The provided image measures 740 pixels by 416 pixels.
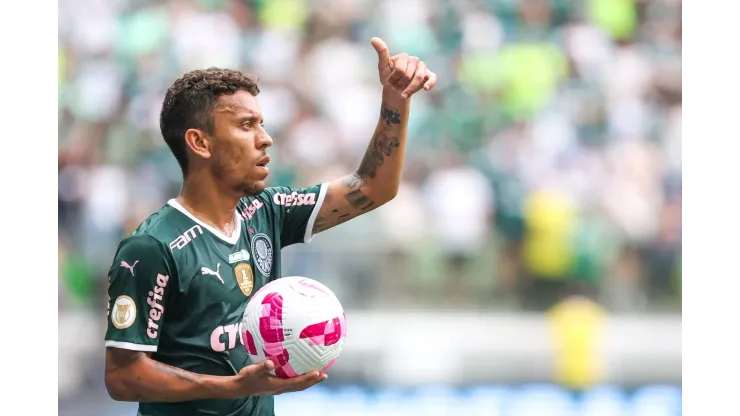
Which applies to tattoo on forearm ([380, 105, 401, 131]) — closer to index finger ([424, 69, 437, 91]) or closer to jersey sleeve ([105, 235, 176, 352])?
index finger ([424, 69, 437, 91])

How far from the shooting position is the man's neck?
2945mm

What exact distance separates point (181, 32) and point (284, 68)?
97 centimetres

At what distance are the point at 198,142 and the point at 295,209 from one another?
1.62ft

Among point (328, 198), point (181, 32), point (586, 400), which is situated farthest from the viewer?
point (181, 32)

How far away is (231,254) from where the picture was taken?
2.90 metres

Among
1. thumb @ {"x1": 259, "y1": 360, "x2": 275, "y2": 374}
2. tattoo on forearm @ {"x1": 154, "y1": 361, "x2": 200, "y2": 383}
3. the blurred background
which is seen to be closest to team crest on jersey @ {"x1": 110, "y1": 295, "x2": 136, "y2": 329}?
tattoo on forearm @ {"x1": 154, "y1": 361, "x2": 200, "y2": 383}

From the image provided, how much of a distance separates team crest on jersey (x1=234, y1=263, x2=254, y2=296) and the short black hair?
1.25 ft

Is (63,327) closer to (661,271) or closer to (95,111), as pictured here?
(95,111)

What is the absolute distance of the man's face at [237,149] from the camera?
2898mm

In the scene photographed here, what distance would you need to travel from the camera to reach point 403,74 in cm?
305

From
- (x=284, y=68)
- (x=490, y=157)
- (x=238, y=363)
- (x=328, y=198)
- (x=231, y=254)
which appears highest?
(x=284, y=68)

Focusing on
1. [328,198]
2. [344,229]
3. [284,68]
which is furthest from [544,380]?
[328,198]

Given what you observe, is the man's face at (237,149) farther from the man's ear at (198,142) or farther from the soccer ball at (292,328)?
the soccer ball at (292,328)

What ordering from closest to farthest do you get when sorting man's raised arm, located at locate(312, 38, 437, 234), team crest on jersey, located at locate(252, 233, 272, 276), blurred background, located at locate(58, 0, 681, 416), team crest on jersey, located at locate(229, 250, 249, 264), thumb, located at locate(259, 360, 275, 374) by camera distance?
thumb, located at locate(259, 360, 275, 374)
team crest on jersey, located at locate(229, 250, 249, 264)
team crest on jersey, located at locate(252, 233, 272, 276)
man's raised arm, located at locate(312, 38, 437, 234)
blurred background, located at locate(58, 0, 681, 416)
